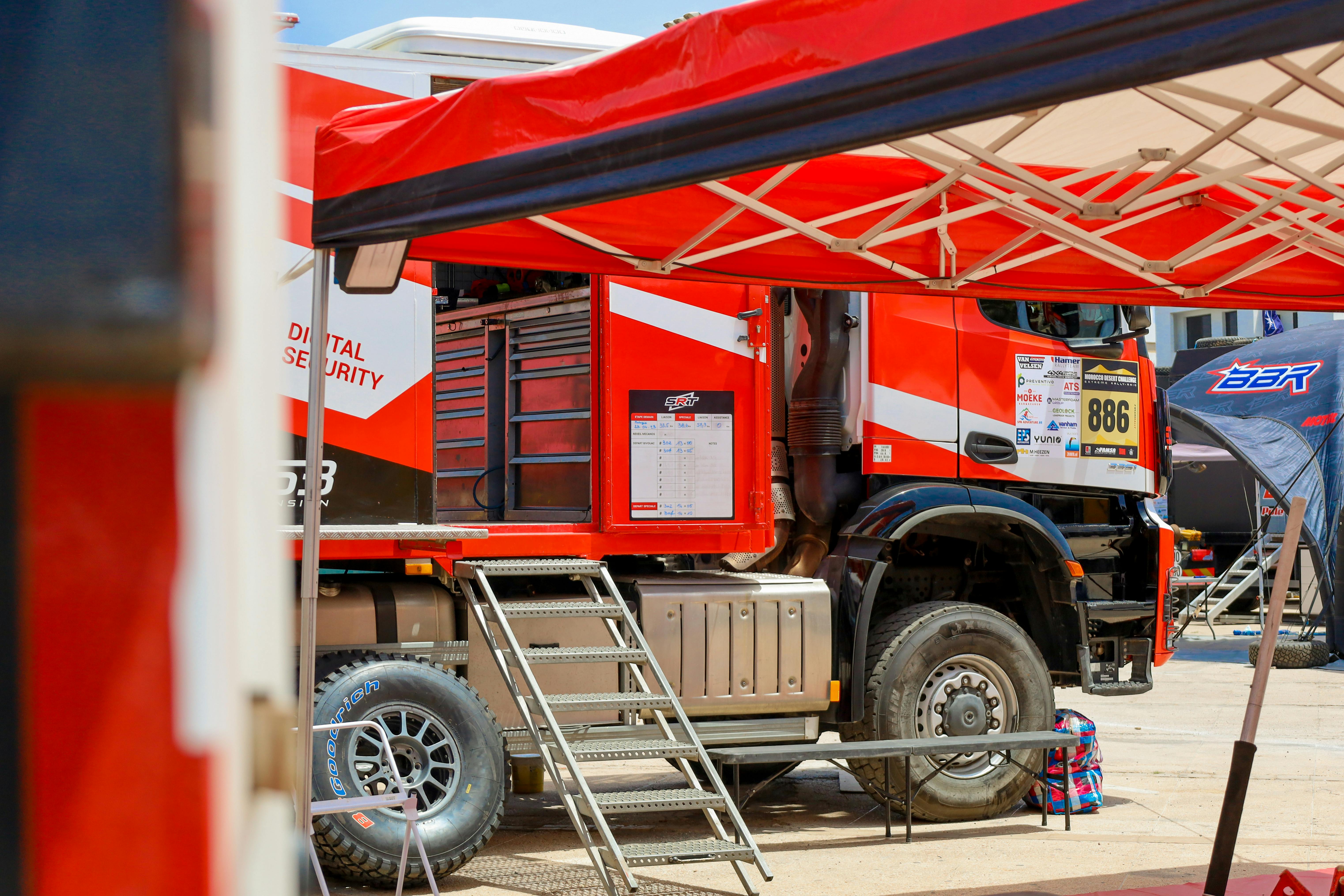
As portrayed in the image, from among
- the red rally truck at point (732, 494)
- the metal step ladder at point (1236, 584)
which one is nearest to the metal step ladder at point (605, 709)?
the red rally truck at point (732, 494)

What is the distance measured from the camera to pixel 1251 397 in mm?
15469

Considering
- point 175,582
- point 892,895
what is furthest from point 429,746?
point 175,582

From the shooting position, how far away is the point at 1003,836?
686 cm

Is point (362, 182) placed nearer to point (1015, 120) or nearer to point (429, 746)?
point (1015, 120)

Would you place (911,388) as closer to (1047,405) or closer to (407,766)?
(1047,405)

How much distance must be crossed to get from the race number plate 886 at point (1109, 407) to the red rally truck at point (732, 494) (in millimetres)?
16

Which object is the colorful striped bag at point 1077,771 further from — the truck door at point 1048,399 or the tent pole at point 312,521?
the tent pole at point 312,521

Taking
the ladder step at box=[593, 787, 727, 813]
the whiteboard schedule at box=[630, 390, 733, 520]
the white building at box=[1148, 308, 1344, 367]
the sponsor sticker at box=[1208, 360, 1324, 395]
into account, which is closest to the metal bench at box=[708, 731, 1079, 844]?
the ladder step at box=[593, 787, 727, 813]

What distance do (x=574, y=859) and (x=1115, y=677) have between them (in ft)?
11.0

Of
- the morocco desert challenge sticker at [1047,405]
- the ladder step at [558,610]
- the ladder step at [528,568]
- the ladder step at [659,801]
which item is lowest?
the ladder step at [659,801]

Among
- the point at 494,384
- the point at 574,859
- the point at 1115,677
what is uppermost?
the point at 494,384

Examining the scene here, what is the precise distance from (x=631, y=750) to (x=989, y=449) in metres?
2.84

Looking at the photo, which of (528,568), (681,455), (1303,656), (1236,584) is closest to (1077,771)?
(681,455)

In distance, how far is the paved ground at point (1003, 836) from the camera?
580cm
